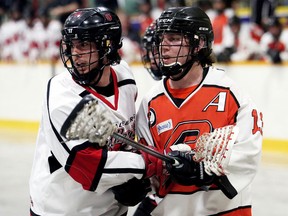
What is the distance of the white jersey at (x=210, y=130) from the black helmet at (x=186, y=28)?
0.09 metres

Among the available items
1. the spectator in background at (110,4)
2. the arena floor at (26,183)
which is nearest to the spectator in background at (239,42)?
the arena floor at (26,183)

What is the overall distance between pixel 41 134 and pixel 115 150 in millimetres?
276

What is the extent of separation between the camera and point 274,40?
20.1 ft

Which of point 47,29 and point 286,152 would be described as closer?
point 286,152

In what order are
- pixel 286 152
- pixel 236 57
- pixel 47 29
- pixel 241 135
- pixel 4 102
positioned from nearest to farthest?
pixel 241 135 < pixel 286 152 < pixel 236 57 < pixel 4 102 < pixel 47 29

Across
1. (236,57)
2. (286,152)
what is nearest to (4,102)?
(236,57)

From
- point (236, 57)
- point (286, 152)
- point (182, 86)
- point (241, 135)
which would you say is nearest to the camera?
point (241, 135)

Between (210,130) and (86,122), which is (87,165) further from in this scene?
(210,130)

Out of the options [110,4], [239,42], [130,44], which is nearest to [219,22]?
[239,42]

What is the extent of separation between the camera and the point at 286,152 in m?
5.40

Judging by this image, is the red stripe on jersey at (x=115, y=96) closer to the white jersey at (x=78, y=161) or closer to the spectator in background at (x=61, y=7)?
the white jersey at (x=78, y=161)

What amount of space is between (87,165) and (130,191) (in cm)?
19

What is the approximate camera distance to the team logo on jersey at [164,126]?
6.56 ft

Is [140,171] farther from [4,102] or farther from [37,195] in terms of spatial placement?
[4,102]
